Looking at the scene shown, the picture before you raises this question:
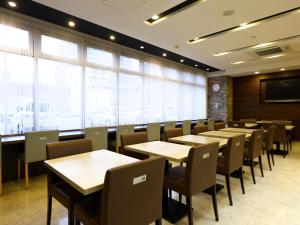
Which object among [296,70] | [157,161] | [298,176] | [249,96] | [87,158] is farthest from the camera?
[249,96]

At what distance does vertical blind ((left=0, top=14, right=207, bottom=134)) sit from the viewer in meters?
3.28

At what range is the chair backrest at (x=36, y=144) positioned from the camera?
2.82 meters

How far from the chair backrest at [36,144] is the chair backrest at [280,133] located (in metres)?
5.03

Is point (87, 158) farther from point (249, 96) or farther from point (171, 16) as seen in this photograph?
point (249, 96)

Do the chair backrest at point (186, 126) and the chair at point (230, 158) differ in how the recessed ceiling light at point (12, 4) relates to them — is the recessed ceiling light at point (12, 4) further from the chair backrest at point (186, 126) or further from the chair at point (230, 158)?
the chair backrest at point (186, 126)

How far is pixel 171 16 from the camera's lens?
10.4 feet

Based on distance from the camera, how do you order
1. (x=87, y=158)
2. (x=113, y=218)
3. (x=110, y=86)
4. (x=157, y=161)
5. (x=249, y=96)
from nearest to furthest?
1. (x=113, y=218)
2. (x=157, y=161)
3. (x=87, y=158)
4. (x=110, y=86)
5. (x=249, y=96)

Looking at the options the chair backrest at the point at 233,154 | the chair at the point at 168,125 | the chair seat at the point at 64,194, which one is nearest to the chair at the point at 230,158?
the chair backrest at the point at 233,154

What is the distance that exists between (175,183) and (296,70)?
23.6 feet

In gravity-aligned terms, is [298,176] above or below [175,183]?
below

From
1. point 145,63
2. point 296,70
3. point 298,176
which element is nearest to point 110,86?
point 145,63

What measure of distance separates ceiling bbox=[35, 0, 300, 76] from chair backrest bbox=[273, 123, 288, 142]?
1949 millimetres

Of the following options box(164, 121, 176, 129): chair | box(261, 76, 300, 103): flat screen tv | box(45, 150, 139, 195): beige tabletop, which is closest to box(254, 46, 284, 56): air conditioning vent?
box(261, 76, 300, 103): flat screen tv

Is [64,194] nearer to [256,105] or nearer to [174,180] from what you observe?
[174,180]
